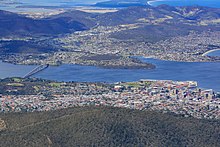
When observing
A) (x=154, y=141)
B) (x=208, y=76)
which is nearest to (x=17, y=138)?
(x=154, y=141)

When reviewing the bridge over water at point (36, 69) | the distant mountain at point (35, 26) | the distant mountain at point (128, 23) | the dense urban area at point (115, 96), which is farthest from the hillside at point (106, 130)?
the distant mountain at point (35, 26)

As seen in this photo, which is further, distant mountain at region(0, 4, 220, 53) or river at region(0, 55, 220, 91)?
distant mountain at region(0, 4, 220, 53)

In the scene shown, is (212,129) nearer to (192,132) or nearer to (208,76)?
(192,132)

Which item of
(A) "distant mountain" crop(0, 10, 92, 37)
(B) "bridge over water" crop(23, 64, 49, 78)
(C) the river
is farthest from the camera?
(A) "distant mountain" crop(0, 10, 92, 37)

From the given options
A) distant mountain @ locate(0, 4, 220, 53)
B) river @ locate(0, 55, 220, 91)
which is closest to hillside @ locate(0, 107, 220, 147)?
river @ locate(0, 55, 220, 91)

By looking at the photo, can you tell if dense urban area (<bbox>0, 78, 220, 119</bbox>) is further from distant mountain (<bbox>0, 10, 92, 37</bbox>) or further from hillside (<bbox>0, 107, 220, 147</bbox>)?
distant mountain (<bbox>0, 10, 92, 37</bbox>)

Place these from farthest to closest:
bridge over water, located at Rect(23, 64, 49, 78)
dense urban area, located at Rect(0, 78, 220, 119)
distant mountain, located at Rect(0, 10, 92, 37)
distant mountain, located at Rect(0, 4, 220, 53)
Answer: distant mountain, located at Rect(0, 10, 92, 37), distant mountain, located at Rect(0, 4, 220, 53), bridge over water, located at Rect(23, 64, 49, 78), dense urban area, located at Rect(0, 78, 220, 119)
